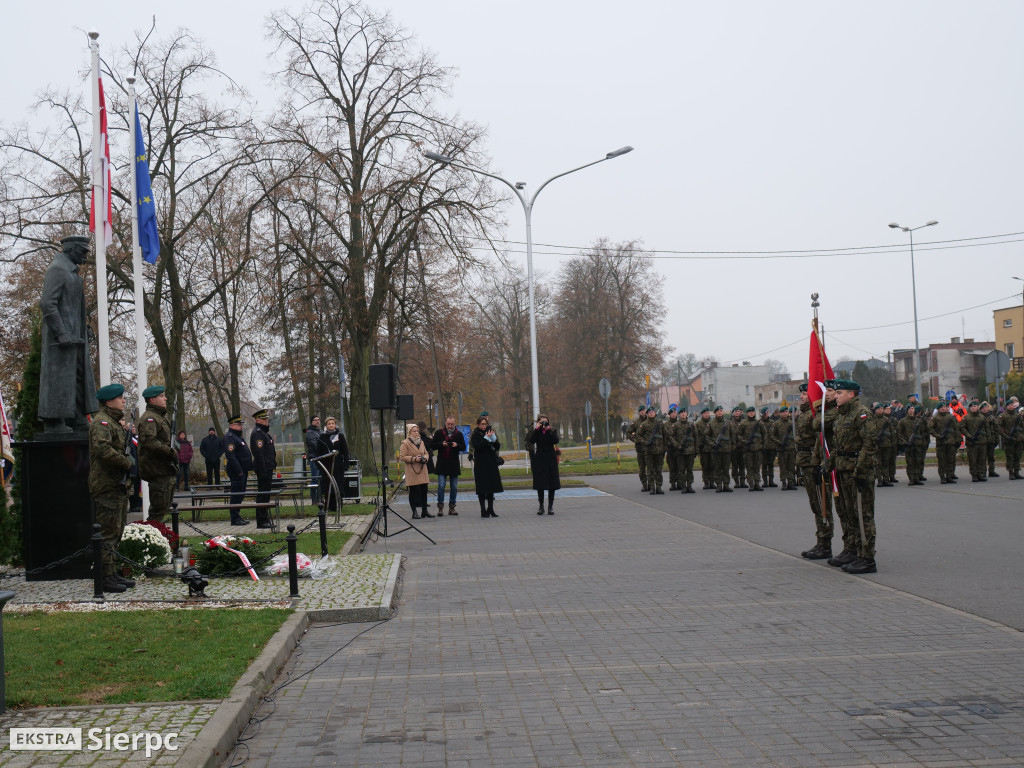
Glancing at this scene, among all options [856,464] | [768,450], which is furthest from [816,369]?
[768,450]

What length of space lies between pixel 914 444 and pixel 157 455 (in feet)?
62.2

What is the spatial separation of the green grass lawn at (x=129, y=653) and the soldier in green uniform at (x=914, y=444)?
19.5 meters

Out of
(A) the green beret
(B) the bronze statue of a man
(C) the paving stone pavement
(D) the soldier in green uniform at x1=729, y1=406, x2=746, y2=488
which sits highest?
(B) the bronze statue of a man

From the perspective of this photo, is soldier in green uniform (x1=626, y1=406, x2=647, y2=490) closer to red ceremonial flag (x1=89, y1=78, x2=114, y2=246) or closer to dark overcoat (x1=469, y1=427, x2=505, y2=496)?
dark overcoat (x1=469, y1=427, x2=505, y2=496)

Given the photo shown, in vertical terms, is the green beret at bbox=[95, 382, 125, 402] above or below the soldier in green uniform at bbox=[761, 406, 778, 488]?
above

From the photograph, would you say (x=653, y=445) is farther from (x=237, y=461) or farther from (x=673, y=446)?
(x=237, y=461)

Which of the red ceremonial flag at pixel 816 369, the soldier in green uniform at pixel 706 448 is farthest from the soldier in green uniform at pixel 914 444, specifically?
the red ceremonial flag at pixel 816 369

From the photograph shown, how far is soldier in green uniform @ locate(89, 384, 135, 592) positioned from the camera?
10.6 meters

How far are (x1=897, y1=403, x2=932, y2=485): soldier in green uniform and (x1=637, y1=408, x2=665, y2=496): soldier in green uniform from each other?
574 centimetres

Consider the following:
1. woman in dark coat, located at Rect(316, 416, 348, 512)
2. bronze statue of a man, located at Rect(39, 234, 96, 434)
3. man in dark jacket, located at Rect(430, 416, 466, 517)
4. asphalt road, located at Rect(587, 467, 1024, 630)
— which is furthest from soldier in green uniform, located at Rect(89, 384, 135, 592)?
man in dark jacket, located at Rect(430, 416, 466, 517)

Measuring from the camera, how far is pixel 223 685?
6.21 metres

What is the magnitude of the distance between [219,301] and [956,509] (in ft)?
87.7

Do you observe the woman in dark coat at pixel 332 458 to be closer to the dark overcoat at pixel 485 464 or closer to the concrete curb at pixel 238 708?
the dark overcoat at pixel 485 464

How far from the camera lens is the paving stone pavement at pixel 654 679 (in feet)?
17.2
